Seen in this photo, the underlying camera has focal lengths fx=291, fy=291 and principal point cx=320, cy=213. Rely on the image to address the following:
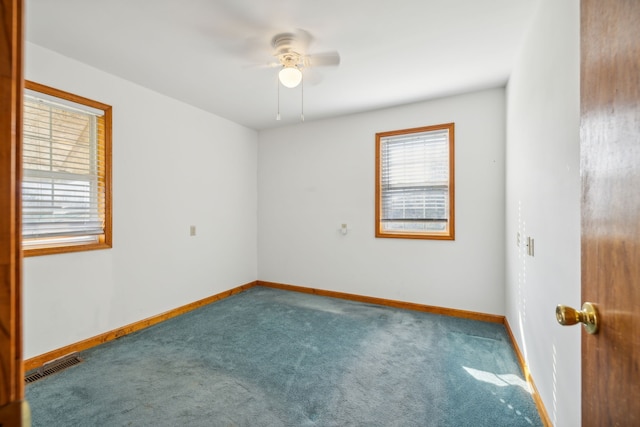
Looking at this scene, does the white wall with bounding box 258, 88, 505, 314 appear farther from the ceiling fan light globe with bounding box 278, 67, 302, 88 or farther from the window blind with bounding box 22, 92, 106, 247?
the window blind with bounding box 22, 92, 106, 247

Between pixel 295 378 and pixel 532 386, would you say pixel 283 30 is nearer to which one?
pixel 295 378

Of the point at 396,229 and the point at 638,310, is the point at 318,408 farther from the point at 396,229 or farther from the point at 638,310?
the point at 396,229

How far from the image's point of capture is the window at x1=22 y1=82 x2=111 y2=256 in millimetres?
2270

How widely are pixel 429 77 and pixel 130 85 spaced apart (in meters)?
2.98

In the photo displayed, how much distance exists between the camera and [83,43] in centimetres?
225

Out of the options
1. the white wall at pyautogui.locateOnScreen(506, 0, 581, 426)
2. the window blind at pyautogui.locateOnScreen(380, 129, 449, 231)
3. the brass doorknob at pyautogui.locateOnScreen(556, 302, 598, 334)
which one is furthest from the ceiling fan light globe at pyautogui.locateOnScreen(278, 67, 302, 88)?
the brass doorknob at pyautogui.locateOnScreen(556, 302, 598, 334)

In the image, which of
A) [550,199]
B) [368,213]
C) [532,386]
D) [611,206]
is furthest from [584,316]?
[368,213]

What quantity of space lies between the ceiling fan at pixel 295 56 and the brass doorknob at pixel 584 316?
221 centimetres

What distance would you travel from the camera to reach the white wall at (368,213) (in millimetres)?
3180

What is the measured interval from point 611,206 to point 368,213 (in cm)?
323

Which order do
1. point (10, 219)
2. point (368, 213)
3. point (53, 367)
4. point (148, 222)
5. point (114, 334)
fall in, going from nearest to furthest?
point (10, 219) < point (53, 367) < point (114, 334) < point (148, 222) < point (368, 213)

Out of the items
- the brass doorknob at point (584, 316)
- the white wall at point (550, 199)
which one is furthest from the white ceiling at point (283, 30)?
the brass doorknob at point (584, 316)

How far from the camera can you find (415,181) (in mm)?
3578

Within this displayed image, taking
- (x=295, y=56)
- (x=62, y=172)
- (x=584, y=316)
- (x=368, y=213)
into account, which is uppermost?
(x=295, y=56)
